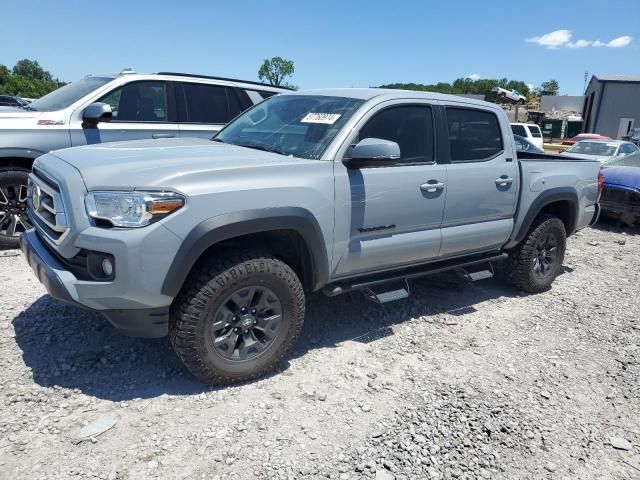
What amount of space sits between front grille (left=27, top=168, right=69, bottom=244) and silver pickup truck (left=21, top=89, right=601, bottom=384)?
0.6 inches

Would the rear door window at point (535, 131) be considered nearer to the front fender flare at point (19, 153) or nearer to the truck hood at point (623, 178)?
the truck hood at point (623, 178)

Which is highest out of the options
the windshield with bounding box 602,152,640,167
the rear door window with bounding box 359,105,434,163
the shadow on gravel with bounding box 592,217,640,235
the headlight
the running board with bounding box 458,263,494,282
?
the rear door window with bounding box 359,105,434,163

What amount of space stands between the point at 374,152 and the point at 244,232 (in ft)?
3.26

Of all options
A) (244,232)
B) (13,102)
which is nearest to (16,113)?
(244,232)

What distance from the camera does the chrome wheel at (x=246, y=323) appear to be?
9.92ft

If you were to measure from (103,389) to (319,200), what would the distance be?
70.2 inches

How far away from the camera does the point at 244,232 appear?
293 centimetres

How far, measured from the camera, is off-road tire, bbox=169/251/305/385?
2865mm

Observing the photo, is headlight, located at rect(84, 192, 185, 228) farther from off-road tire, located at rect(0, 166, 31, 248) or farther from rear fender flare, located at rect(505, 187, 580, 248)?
rear fender flare, located at rect(505, 187, 580, 248)

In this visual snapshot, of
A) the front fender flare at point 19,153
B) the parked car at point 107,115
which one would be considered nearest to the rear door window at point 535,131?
the parked car at point 107,115

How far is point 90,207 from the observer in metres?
2.70

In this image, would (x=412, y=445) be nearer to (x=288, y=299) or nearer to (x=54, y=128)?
(x=288, y=299)

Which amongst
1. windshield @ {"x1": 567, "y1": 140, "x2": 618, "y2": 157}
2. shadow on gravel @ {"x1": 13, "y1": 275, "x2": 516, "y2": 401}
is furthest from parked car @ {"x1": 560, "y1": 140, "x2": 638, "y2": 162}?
shadow on gravel @ {"x1": 13, "y1": 275, "x2": 516, "y2": 401}

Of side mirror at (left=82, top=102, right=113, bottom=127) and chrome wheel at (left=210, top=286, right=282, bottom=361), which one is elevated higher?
side mirror at (left=82, top=102, right=113, bottom=127)
